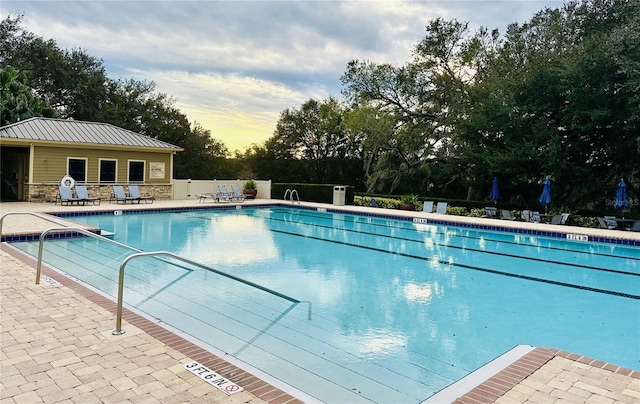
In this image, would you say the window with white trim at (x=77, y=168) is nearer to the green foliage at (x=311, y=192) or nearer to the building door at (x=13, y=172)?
the building door at (x=13, y=172)

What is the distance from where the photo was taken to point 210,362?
9.77 ft

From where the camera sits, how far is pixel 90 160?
16281 millimetres

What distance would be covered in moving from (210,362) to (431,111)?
1973 cm

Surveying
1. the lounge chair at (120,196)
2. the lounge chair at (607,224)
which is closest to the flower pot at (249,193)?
the lounge chair at (120,196)

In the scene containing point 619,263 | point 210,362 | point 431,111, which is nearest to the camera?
point 210,362

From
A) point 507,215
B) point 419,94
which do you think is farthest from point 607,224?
point 419,94

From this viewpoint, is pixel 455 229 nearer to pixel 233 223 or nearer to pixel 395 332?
pixel 233 223

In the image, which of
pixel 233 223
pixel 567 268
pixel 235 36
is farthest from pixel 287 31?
pixel 567 268

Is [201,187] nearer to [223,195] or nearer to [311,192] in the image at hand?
[223,195]

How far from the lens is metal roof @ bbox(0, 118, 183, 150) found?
14637 millimetres

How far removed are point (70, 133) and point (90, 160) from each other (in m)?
1.24

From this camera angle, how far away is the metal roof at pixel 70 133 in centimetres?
1464

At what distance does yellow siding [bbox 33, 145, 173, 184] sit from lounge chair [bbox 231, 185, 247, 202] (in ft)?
9.49

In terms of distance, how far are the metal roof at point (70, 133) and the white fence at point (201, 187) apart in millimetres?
1838
